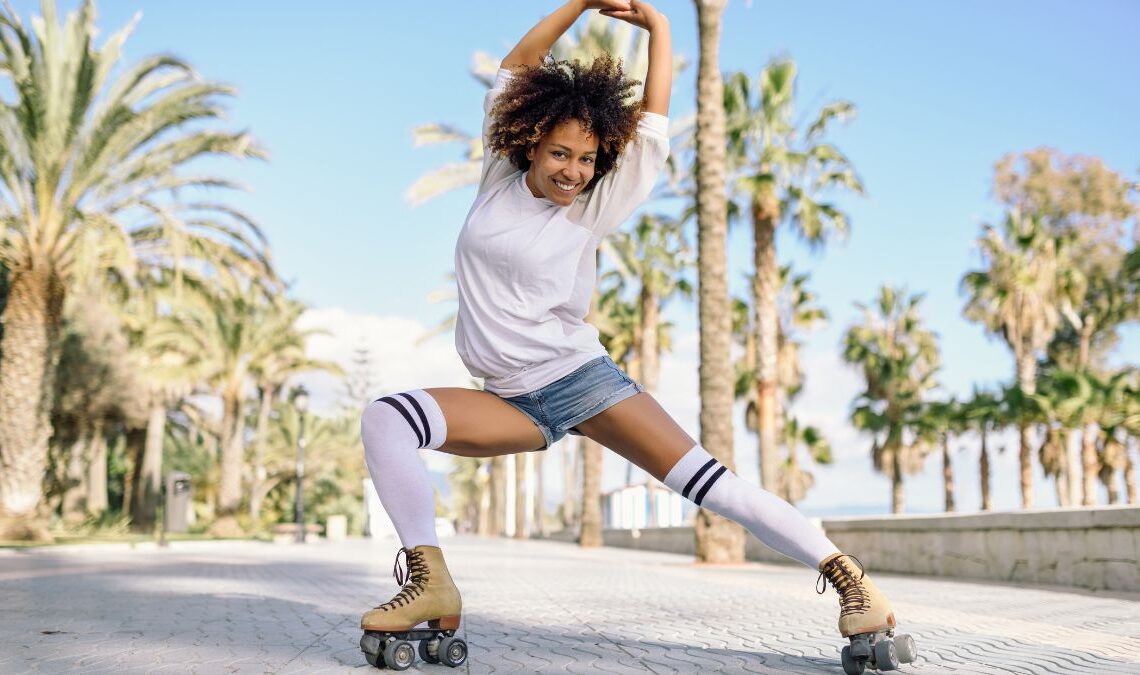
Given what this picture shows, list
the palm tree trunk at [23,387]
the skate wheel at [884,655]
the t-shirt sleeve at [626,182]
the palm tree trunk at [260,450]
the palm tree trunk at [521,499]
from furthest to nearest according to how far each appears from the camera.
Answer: the palm tree trunk at [521,499], the palm tree trunk at [260,450], the palm tree trunk at [23,387], the t-shirt sleeve at [626,182], the skate wheel at [884,655]

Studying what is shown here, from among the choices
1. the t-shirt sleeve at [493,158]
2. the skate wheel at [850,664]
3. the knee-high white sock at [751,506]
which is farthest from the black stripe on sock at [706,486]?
the t-shirt sleeve at [493,158]

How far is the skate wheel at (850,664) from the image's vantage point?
3184mm

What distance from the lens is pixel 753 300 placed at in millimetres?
23875

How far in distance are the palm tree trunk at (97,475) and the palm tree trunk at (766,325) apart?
60.6 feet

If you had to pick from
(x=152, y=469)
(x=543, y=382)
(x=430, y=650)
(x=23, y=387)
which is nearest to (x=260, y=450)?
(x=152, y=469)

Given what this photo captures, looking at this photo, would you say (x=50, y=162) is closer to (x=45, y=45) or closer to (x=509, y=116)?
(x=45, y=45)

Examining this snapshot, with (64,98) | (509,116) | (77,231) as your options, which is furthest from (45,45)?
(509,116)

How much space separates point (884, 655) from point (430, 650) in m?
1.37

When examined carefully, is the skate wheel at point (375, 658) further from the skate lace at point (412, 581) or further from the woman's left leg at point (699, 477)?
the woman's left leg at point (699, 477)

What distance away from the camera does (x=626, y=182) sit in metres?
3.48

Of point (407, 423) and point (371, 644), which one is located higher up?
point (407, 423)

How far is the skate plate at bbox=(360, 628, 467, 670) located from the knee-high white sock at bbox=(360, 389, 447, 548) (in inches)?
11.0

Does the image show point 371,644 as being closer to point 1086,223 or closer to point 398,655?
point 398,655

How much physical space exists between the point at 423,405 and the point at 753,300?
21147 millimetres
